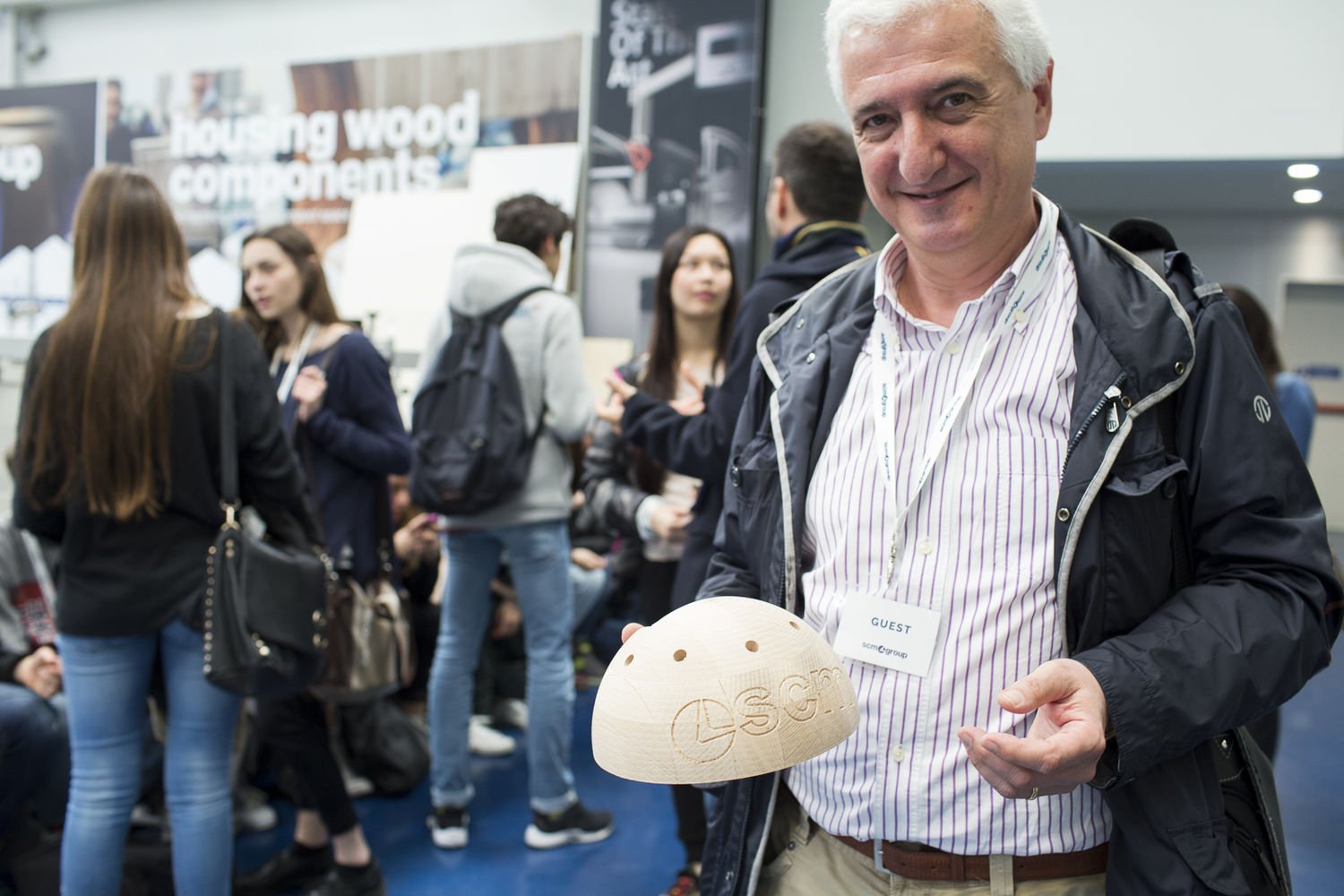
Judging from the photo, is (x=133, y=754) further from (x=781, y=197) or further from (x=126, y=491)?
(x=781, y=197)

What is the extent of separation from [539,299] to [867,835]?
2241 mm

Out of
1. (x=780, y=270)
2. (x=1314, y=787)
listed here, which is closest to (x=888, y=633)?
(x=780, y=270)

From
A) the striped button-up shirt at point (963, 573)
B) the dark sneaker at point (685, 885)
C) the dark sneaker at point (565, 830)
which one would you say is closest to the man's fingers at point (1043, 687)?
the striped button-up shirt at point (963, 573)

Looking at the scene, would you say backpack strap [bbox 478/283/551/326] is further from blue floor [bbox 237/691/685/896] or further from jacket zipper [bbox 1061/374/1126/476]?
jacket zipper [bbox 1061/374/1126/476]

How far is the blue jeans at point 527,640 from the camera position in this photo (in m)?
3.18

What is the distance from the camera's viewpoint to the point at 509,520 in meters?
3.10

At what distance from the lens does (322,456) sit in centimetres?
312

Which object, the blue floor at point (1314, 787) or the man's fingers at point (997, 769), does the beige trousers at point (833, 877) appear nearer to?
the man's fingers at point (997, 769)

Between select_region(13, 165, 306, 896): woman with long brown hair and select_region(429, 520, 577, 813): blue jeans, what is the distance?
3.15ft

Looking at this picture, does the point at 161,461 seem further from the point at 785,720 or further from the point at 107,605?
the point at 785,720

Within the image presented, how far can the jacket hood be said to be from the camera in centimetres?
312

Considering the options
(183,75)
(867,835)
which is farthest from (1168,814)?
(183,75)

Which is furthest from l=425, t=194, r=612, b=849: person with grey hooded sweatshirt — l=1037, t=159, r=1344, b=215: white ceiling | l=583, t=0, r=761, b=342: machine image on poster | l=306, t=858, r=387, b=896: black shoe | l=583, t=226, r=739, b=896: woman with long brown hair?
l=583, t=0, r=761, b=342: machine image on poster

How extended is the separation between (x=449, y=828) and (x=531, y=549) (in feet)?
3.03
